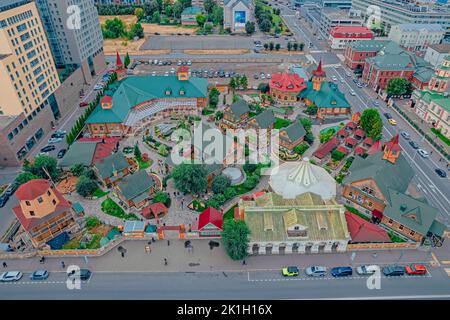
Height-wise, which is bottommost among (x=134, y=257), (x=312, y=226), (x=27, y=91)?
(x=134, y=257)

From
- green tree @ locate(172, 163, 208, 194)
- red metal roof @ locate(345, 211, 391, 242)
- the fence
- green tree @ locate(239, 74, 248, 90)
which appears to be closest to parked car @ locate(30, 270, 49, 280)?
green tree @ locate(172, 163, 208, 194)

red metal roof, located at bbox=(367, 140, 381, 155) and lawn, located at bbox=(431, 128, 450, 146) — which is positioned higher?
red metal roof, located at bbox=(367, 140, 381, 155)

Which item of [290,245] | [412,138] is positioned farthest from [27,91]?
[412,138]

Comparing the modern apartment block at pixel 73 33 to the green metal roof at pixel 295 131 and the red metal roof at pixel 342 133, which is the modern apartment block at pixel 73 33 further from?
the red metal roof at pixel 342 133

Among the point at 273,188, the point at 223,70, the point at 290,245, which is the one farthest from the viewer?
the point at 223,70

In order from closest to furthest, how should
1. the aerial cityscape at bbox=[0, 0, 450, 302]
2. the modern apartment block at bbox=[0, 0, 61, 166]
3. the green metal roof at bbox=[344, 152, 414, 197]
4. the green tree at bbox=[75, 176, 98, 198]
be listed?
the aerial cityscape at bbox=[0, 0, 450, 302] → the green metal roof at bbox=[344, 152, 414, 197] → the green tree at bbox=[75, 176, 98, 198] → the modern apartment block at bbox=[0, 0, 61, 166]

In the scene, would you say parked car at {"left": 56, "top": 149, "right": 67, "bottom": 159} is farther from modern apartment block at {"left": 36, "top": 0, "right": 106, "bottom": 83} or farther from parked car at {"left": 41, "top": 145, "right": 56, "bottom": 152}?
modern apartment block at {"left": 36, "top": 0, "right": 106, "bottom": 83}

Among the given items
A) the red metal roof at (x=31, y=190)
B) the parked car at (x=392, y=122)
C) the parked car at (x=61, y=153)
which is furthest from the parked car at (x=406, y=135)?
the parked car at (x=61, y=153)
